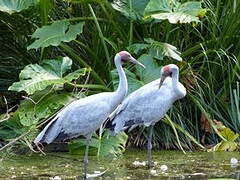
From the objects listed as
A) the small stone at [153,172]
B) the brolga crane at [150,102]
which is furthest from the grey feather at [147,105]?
the small stone at [153,172]

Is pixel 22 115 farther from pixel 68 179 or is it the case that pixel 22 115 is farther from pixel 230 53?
pixel 230 53

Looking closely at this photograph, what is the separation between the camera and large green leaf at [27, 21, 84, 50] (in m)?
9.10

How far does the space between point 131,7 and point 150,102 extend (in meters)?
1.73

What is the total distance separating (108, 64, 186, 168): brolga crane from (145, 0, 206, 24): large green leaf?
668 mm

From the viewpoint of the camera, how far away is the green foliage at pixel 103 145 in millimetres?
8914

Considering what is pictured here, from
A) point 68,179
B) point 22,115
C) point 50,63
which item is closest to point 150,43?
point 50,63

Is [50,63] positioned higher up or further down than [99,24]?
further down

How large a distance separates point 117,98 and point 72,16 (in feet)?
10.5

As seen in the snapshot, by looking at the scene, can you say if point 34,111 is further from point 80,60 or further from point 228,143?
point 228,143

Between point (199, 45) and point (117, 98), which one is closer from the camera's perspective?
point (117, 98)

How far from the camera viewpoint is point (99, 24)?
1042 cm

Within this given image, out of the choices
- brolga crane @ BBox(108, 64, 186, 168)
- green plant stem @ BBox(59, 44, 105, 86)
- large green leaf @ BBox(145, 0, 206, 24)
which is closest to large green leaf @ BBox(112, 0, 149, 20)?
large green leaf @ BBox(145, 0, 206, 24)

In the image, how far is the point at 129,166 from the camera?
27.2 ft

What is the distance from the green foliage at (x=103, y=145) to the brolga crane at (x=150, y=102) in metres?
0.26
